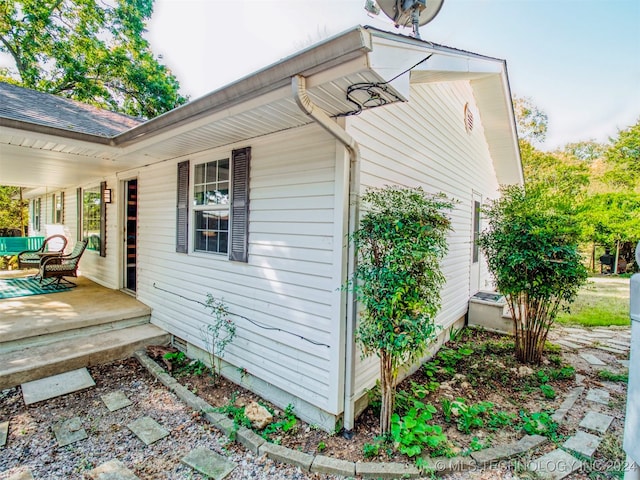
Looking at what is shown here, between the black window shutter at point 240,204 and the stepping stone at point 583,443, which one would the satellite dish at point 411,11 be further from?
the stepping stone at point 583,443

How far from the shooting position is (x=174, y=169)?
479 cm

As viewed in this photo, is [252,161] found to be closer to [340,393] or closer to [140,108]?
[340,393]

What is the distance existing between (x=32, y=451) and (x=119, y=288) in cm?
448

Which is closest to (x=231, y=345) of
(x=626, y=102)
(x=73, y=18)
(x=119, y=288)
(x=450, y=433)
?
(x=450, y=433)

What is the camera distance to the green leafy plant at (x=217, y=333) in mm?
3794

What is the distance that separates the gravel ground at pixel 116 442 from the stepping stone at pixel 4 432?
33 mm

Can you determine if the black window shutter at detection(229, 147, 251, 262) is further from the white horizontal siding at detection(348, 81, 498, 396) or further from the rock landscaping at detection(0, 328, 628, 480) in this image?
the rock landscaping at detection(0, 328, 628, 480)

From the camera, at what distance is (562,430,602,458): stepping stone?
2.47m

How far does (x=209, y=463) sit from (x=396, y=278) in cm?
211

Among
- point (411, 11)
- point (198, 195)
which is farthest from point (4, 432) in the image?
point (411, 11)

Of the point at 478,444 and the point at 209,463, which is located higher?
the point at 478,444

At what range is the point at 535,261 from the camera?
4.18 m

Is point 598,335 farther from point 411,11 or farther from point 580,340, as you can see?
point 411,11

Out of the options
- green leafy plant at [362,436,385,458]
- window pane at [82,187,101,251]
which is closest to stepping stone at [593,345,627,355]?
green leafy plant at [362,436,385,458]
